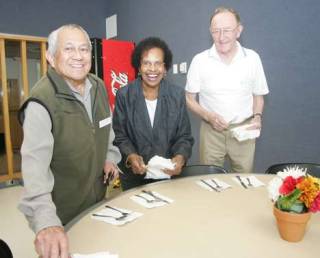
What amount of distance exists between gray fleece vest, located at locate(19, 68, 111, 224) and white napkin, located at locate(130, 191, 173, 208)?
196 mm

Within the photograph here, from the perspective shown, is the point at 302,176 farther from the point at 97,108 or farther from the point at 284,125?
the point at 284,125

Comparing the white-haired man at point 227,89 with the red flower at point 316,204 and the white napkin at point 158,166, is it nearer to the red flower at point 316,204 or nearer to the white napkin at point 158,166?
the white napkin at point 158,166

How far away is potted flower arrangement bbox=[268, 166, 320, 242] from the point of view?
1.05 meters

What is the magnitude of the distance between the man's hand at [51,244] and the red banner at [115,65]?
334 cm

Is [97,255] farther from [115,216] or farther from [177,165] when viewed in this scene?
[177,165]

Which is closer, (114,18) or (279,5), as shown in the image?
(279,5)

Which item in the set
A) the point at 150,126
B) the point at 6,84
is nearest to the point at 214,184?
the point at 150,126

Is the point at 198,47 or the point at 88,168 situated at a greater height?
the point at 198,47

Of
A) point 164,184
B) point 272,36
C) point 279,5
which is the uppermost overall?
point 279,5

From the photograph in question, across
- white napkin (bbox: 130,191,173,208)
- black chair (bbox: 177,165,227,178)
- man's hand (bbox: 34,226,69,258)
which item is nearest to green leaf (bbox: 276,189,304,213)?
white napkin (bbox: 130,191,173,208)

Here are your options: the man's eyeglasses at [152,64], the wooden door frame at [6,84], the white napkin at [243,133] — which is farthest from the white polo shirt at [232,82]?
the wooden door frame at [6,84]

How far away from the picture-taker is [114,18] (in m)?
5.24

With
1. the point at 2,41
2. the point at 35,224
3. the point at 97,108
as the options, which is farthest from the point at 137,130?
the point at 2,41

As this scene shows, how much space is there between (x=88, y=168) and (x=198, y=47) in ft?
9.22
